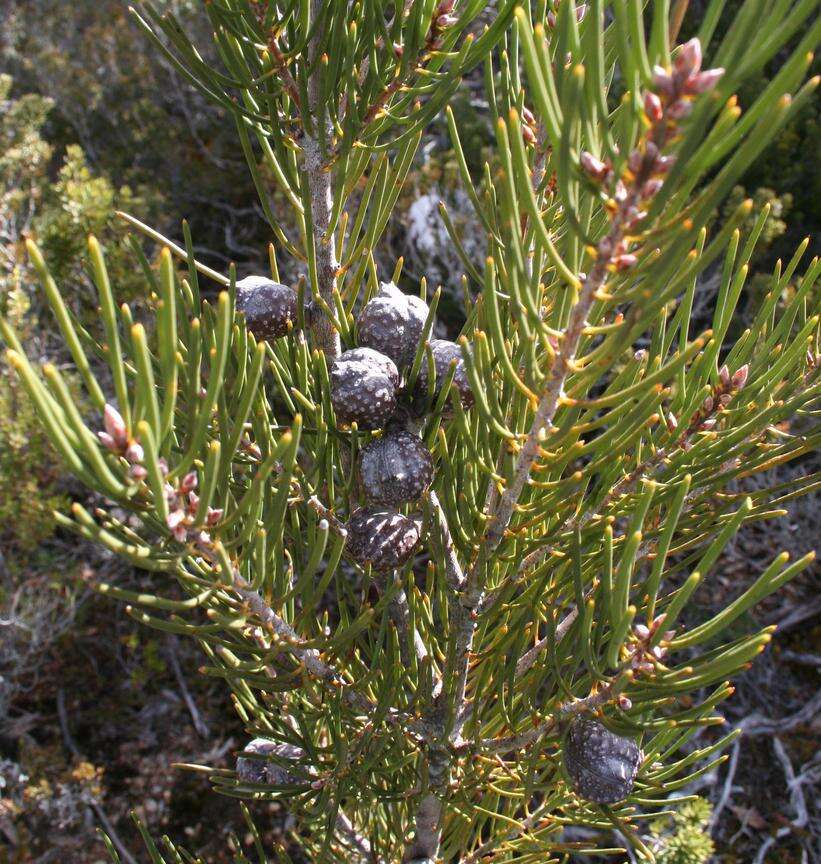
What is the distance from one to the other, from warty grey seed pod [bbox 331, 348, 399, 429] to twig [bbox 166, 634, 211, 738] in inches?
85.1

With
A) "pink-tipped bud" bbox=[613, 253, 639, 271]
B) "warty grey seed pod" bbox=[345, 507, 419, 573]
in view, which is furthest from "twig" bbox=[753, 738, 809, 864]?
"pink-tipped bud" bbox=[613, 253, 639, 271]

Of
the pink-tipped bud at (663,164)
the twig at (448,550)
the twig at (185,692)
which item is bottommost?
the twig at (185,692)

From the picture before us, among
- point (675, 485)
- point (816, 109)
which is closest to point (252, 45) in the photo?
point (675, 485)

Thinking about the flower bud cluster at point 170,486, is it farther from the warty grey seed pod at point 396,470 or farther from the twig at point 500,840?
the twig at point 500,840

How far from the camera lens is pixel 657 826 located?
134cm

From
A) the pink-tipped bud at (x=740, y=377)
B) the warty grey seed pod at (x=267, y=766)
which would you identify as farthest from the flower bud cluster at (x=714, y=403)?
the warty grey seed pod at (x=267, y=766)

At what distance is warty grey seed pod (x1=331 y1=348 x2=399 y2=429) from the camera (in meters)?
0.67

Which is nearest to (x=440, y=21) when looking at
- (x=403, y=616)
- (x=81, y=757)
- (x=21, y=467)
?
(x=403, y=616)

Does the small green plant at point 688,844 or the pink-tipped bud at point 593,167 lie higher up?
the pink-tipped bud at point 593,167

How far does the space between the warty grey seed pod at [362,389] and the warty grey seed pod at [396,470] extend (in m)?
0.03

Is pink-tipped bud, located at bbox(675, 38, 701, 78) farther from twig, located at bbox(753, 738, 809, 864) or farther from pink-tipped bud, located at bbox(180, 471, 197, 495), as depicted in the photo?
twig, located at bbox(753, 738, 809, 864)

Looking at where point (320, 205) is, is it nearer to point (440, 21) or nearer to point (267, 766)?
point (440, 21)

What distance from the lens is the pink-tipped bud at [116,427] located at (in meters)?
0.49

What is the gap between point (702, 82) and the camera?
0.41m
